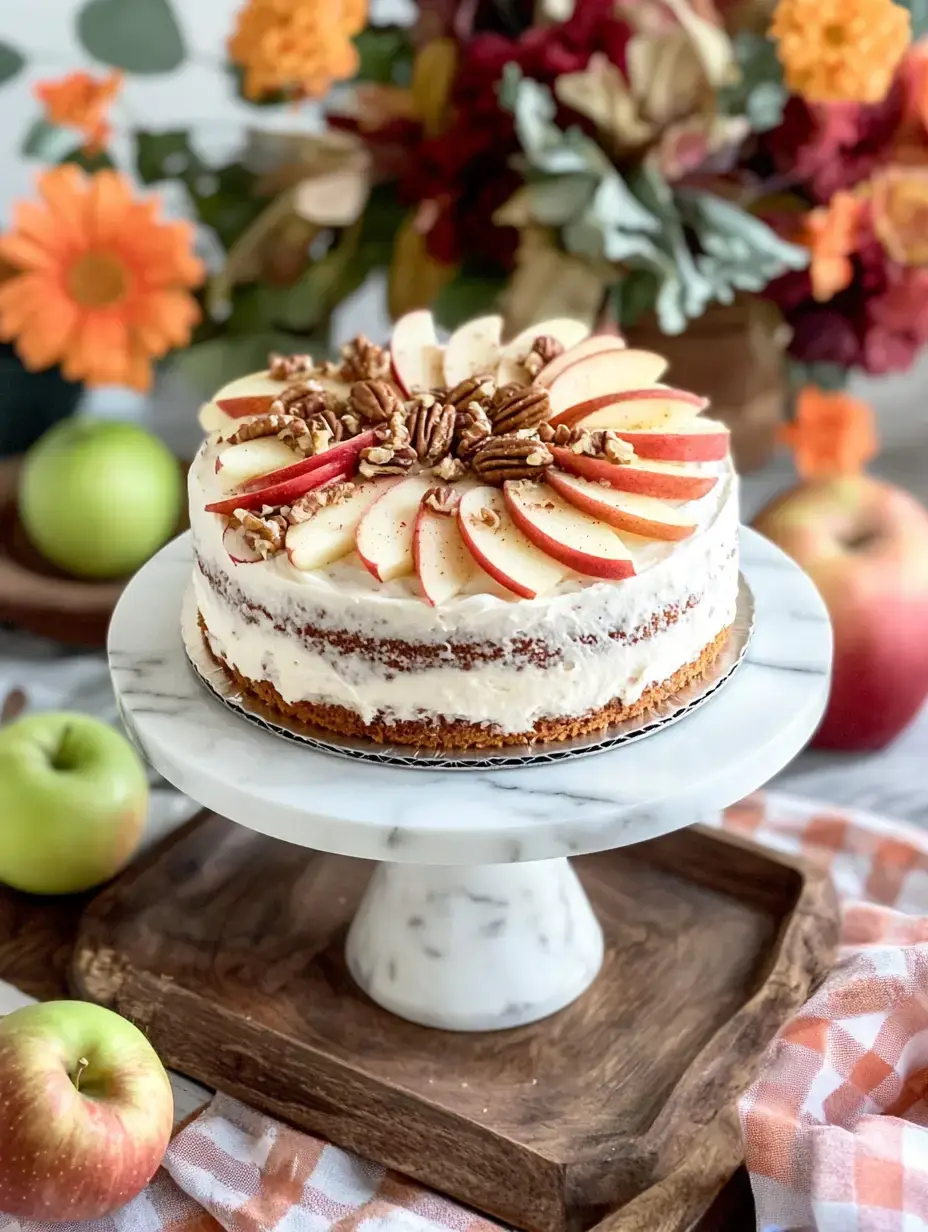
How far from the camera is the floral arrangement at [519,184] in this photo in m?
1.74

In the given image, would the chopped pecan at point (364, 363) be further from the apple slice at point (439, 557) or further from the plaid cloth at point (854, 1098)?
the plaid cloth at point (854, 1098)

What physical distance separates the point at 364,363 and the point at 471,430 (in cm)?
21

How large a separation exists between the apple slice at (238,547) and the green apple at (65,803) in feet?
1.51

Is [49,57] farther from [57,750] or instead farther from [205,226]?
[57,750]

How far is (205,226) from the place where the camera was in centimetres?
214

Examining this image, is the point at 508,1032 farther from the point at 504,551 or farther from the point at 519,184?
the point at 519,184

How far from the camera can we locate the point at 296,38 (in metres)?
1.77

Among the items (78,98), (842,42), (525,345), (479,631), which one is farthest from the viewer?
(78,98)

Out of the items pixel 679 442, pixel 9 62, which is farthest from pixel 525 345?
pixel 9 62

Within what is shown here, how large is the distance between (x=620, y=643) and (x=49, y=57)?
1801 millimetres

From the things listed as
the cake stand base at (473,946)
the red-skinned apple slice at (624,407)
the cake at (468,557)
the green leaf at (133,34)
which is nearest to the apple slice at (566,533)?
the cake at (468,557)

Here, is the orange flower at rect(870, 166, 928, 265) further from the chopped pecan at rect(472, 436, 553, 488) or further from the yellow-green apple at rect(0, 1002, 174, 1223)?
the yellow-green apple at rect(0, 1002, 174, 1223)

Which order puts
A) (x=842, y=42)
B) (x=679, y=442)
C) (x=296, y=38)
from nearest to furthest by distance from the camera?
(x=679, y=442) < (x=842, y=42) < (x=296, y=38)

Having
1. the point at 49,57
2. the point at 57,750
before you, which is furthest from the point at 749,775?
the point at 49,57
